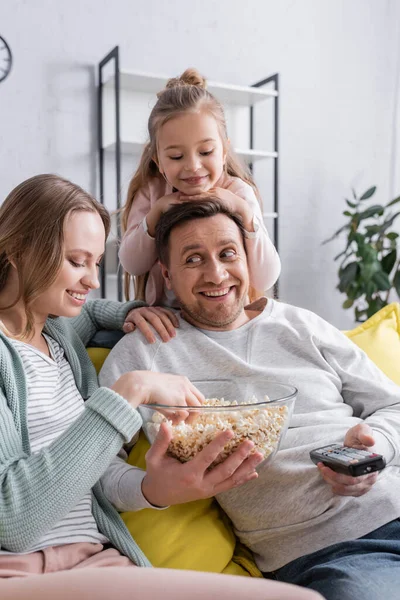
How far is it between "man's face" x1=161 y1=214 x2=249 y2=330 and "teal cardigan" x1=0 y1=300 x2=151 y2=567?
1.52 ft

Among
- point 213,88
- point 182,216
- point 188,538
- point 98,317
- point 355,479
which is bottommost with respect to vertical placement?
point 188,538

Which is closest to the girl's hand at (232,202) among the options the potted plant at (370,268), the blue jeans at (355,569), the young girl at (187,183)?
the young girl at (187,183)

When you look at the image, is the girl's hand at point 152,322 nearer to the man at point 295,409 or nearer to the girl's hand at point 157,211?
the man at point 295,409

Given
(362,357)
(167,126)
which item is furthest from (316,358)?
(167,126)

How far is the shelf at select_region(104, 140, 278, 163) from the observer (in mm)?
3732

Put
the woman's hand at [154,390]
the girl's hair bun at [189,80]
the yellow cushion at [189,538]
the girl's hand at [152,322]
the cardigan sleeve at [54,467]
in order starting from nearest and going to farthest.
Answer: the cardigan sleeve at [54,467]
the woman's hand at [154,390]
the yellow cushion at [189,538]
the girl's hand at [152,322]
the girl's hair bun at [189,80]

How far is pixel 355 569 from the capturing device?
3.62ft

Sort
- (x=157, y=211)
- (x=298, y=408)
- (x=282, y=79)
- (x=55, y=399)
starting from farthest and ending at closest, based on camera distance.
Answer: (x=282, y=79) → (x=157, y=211) → (x=298, y=408) → (x=55, y=399)

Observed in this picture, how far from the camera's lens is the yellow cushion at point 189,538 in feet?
3.99

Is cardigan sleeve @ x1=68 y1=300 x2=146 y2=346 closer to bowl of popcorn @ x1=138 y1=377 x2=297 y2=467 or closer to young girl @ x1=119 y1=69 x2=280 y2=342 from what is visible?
young girl @ x1=119 y1=69 x2=280 y2=342

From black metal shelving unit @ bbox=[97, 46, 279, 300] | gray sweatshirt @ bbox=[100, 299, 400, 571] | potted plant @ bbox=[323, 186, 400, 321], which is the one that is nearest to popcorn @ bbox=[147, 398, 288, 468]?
gray sweatshirt @ bbox=[100, 299, 400, 571]

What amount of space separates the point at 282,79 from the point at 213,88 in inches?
30.3

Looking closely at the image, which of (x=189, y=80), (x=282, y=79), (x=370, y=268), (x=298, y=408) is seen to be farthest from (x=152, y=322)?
(x=282, y=79)

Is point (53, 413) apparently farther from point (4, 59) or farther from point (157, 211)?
point (4, 59)
